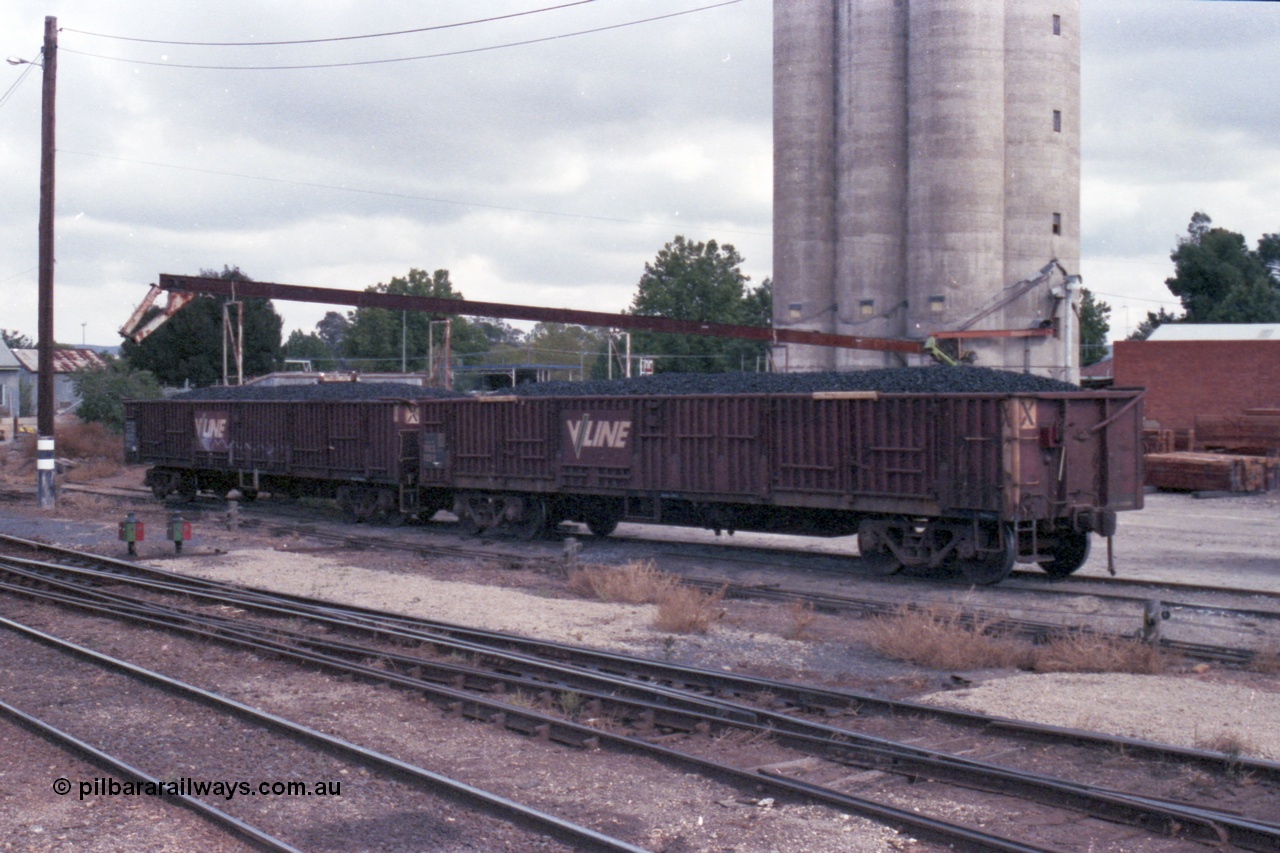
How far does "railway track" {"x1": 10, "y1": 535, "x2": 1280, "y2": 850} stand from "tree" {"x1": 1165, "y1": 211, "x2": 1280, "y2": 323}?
72.6m

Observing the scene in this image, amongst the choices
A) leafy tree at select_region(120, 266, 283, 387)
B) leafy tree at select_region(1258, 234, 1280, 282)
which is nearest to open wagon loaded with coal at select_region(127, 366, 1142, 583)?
leafy tree at select_region(120, 266, 283, 387)

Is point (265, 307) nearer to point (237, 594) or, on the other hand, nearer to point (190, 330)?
point (190, 330)

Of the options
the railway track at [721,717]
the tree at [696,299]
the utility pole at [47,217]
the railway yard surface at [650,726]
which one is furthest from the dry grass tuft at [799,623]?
the tree at [696,299]

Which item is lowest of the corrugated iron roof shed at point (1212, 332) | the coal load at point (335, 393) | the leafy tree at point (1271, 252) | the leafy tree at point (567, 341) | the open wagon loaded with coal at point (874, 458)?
the open wagon loaded with coal at point (874, 458)

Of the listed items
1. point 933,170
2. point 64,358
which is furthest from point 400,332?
point 933,170

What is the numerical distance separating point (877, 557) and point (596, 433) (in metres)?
5.59

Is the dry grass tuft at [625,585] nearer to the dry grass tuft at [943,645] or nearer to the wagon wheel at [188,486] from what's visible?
the dry grass tuft at [943,645]

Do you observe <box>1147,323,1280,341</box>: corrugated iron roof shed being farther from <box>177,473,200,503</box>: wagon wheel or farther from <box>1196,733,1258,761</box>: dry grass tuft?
<box>1196,733,1258,761</box>: dry grass tuft

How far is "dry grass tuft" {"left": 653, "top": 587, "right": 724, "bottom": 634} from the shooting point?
12594 millimetres

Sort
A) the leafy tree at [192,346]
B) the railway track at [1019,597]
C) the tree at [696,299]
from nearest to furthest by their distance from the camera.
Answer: the railway track at [1019,597] < the leafy tree at [192,346] < the tree at [696,299]

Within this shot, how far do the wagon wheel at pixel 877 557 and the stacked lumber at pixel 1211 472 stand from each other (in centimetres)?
1709

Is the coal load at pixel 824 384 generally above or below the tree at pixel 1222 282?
below

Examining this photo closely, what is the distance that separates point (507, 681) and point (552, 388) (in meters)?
12.9

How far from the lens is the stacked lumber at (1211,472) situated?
29734 mm
